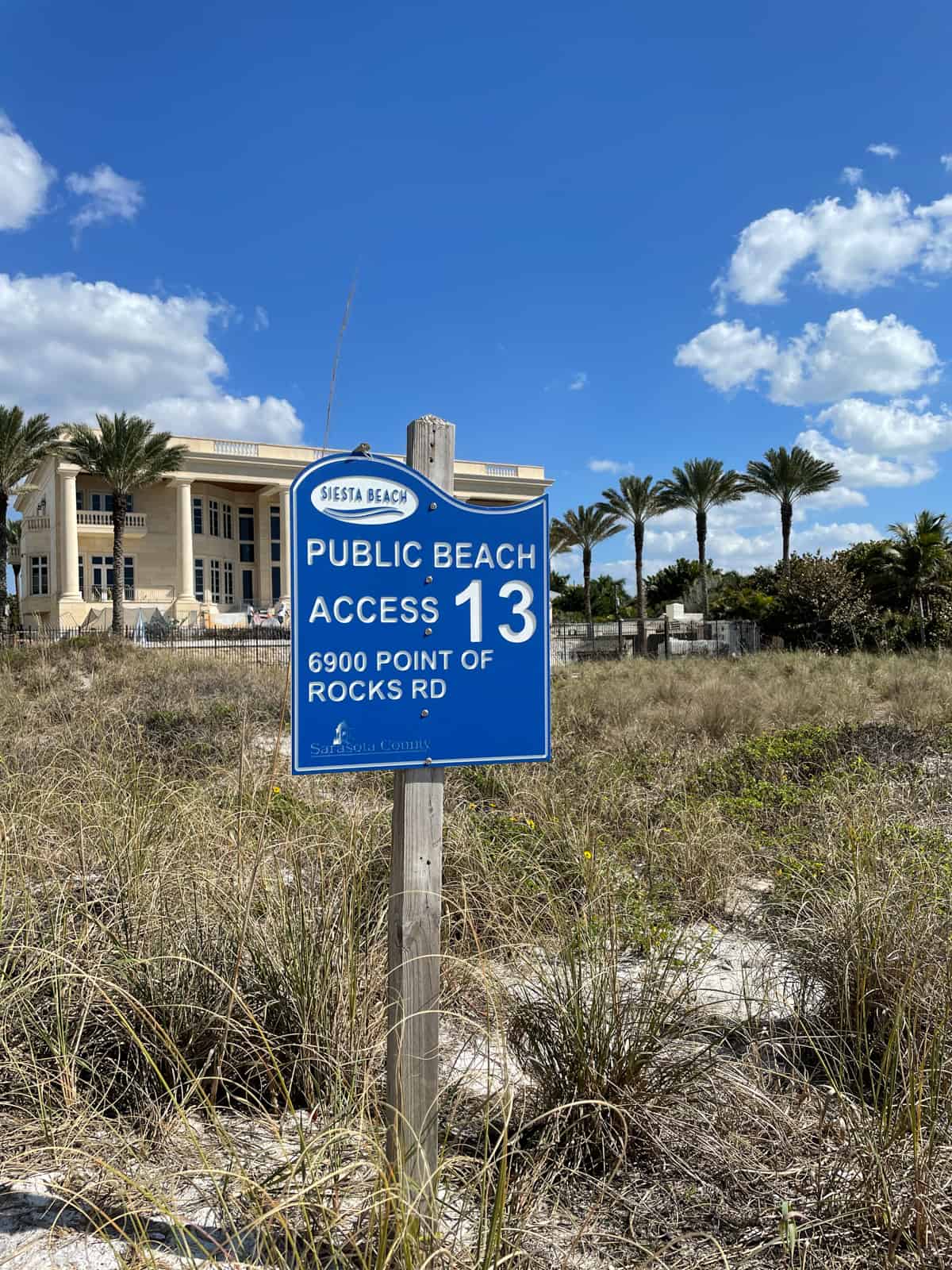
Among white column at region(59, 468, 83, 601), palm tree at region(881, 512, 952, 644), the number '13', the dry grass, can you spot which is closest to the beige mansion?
white column at region(59, 468, 83, 601)

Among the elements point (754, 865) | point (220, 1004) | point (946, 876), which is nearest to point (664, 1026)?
point (220, 1004)

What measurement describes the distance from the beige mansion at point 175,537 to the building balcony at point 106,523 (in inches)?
2.3

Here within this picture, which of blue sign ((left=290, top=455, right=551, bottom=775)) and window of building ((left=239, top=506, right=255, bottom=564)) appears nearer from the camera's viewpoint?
blue sign ((left=290, top=455, right=551, bottom=775))

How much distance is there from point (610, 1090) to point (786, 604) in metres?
32.4

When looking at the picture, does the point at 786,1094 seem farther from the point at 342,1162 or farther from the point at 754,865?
the point at 754,865

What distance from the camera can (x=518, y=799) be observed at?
6.16 meters

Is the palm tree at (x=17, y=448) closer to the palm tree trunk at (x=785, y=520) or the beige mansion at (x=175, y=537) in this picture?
the beige mansion at (x=175, y=537)

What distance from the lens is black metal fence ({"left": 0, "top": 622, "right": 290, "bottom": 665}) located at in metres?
20.5

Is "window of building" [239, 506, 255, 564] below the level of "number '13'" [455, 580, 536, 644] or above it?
above

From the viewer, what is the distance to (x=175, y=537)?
1921 inches

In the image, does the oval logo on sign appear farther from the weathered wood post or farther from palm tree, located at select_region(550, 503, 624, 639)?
palm tree, located at select_region(550, 503, 624, 639)

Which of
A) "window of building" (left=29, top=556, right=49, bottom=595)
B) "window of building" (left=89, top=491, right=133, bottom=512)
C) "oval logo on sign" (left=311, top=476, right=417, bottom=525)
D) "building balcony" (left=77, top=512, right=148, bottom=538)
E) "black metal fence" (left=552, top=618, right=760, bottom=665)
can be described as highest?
"window of building" (left=89, top=491, right=133, bottom=512)

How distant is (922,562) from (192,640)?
90.0 ft

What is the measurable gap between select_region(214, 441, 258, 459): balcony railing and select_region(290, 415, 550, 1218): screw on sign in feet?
161
